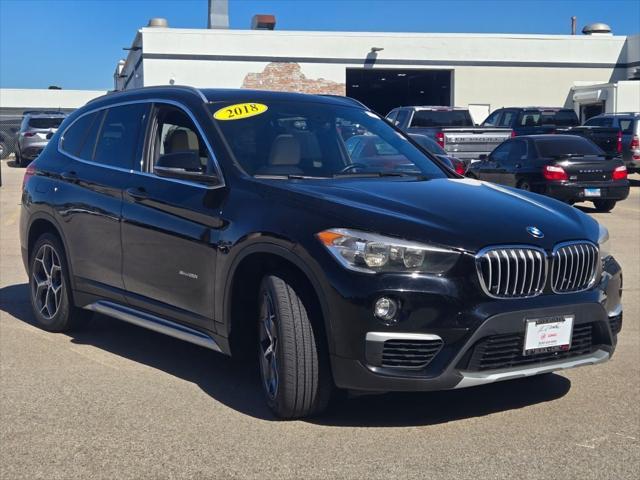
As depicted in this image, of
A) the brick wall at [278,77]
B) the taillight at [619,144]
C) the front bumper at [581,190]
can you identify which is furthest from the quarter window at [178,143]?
the brick wall at [278,77]

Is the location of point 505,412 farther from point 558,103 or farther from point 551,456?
point 558,103

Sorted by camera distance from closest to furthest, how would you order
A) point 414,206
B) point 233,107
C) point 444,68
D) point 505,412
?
point 414,206
point 505,412
point 233,107
point 444,68

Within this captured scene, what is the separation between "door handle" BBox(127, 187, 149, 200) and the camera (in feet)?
17.8

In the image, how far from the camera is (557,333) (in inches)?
171

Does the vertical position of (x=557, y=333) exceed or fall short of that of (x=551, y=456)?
it exceeds it

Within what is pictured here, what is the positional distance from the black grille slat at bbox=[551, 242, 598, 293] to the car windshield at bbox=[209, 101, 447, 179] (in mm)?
1274

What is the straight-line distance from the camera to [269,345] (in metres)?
4.61

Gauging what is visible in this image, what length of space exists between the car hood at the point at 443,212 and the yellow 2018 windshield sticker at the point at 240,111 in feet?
2.47

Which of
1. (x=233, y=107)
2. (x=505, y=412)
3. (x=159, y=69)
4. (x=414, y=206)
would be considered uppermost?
(x=159, y=69)

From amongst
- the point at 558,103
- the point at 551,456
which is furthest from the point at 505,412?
the point at 558,103

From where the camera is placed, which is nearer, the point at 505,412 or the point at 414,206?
the point at 414,206

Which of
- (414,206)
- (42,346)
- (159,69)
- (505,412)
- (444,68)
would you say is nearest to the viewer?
(414,206)

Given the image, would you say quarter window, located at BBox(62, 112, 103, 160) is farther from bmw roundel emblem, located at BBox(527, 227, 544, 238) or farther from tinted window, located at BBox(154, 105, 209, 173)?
bmw roundel emblem, located at BBox(527, 227, 544, 238)

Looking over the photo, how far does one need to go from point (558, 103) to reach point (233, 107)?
32421mm
